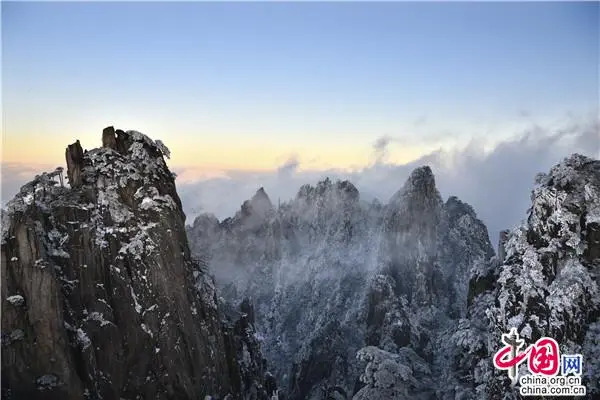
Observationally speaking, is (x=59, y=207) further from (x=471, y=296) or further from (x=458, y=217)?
(x=458, y=217)

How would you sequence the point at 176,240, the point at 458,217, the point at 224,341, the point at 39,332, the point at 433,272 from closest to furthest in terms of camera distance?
the point at 39,332 → the point at 176,240 → the point at 224,341 → the point at 433,272 → the point at 458,217

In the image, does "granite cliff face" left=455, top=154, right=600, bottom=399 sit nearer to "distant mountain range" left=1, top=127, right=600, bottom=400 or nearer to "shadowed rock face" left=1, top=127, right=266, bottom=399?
"distant mountain range" left=1, top=127, right=600, bottom=400

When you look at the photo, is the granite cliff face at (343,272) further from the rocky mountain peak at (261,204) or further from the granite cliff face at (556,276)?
the granite cliff face at (556,276)

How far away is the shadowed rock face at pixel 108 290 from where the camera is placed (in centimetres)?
3500

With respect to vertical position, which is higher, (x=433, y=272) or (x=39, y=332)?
(x=433, y=272)

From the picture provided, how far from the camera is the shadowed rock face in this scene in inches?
1378

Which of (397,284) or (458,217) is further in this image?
(458,217)

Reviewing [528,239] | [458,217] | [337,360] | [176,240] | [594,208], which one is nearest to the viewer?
[594,208]

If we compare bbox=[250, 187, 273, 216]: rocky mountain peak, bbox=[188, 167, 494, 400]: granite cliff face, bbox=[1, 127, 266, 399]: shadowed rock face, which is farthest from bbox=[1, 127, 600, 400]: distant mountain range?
bbox=[250, 187, 273, 216]: rocky mountain peak

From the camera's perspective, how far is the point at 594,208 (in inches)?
1476

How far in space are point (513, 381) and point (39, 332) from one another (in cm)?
3164

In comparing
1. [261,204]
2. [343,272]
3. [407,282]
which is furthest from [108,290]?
[261,204]

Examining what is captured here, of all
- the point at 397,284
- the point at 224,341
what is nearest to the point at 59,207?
the point at 224,341

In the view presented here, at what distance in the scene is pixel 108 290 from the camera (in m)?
40.5
